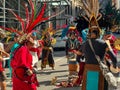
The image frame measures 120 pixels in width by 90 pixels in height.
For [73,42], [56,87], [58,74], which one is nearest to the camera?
[56,87]

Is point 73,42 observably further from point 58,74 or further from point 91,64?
point 91,64

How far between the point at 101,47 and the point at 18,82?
4.48 feet

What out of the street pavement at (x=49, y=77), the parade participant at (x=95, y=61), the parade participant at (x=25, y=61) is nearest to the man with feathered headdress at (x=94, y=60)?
the parade participant at (x=95, y=61)

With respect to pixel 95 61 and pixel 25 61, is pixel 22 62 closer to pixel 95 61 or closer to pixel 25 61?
pixel 25 61

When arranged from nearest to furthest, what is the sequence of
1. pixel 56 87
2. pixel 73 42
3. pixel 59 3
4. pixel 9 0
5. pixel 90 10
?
1. pixel 90 10
2. pixel 56 87
3. pixel 73 42
4. pixel 9 0
5. pixel 59 3

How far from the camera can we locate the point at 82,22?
24.4 m

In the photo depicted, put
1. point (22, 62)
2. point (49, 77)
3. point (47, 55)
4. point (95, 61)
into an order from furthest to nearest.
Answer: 1. point (47, 55)
2. point (49, 77)
3. point (95, 61)
4. point (22, 62)

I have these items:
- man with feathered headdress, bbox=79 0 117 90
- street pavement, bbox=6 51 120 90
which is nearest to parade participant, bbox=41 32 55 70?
street pavement, bbox=6 51 120 90

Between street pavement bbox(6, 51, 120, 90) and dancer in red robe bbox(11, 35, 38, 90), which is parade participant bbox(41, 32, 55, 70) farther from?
dancer in red robe bbox(11, 35, 38, 90)

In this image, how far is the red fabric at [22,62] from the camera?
19.1ft

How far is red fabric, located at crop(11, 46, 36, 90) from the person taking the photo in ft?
19.1

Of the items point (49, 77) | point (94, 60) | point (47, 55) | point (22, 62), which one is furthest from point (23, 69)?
point (47, 55)

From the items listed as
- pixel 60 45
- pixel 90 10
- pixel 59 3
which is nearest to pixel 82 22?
pixel 60 45

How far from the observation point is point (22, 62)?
5816 millimetres
